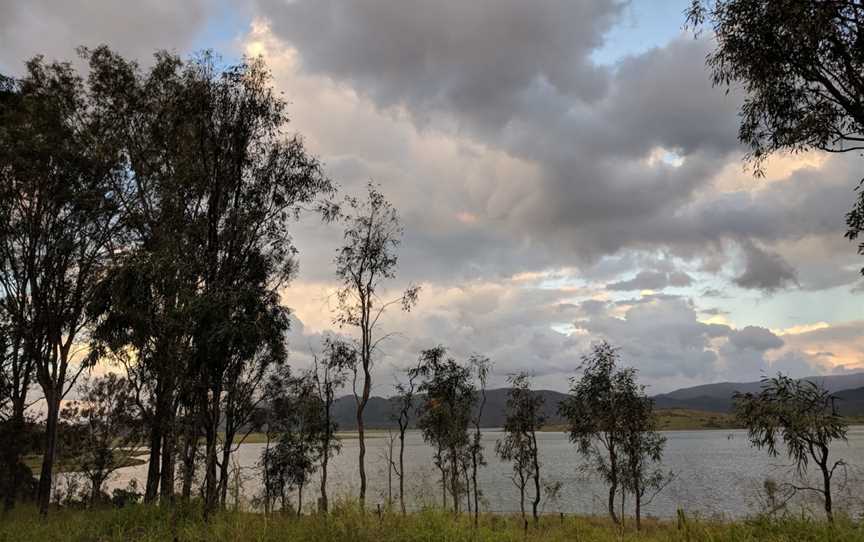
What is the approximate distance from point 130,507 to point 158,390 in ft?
14.6

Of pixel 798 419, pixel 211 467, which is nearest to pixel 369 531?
pixel 211 467

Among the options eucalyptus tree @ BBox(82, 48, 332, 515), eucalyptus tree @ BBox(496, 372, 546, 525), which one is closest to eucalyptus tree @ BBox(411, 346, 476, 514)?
eucalyptus tree @ BBox(496, 372, 546, 525)

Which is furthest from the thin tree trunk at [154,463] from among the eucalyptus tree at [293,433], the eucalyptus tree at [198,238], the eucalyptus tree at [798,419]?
the eucalyptus tree at [798,419]

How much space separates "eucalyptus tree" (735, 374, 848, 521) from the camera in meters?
16.6

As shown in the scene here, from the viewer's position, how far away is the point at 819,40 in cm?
1555

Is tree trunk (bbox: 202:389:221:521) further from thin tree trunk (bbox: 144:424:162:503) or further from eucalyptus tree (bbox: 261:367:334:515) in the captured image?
eucalyptus tree (bbox: 261:367:334:515)

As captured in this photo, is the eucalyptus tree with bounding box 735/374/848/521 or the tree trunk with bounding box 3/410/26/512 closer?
the eucalyptus tree with bounding box 735/374/848/521

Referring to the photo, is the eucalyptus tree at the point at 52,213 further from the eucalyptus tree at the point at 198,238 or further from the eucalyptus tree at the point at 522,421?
the eucalyptus tree at the point at 522,421

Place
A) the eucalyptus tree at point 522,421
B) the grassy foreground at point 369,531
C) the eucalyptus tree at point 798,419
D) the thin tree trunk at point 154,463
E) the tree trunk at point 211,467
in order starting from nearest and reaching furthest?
the grassy foreground at point 369,531 < the eucalyptus tree at point 798,419 < the tree trunk at point 211,467 < the thin tree trunk at point 154,463 < the eucalyptus tree at point 522,421

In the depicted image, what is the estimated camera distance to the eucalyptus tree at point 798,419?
16.6 meters

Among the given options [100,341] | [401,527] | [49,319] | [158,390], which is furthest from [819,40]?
[49,319]

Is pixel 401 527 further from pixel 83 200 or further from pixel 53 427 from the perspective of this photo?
pixel 83 200

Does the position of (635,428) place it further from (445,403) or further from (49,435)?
(49,435)

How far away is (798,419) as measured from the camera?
16859 mm
